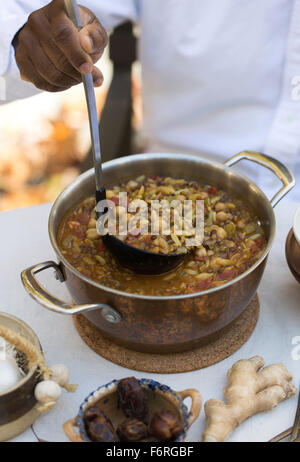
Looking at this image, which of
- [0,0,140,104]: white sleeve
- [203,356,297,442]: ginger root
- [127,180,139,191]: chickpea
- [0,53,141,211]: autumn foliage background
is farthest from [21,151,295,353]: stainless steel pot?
[0,53,141,211]: autumn foliage background

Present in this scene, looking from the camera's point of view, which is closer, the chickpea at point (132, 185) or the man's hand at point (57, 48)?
the man's hand at point (57, 48)

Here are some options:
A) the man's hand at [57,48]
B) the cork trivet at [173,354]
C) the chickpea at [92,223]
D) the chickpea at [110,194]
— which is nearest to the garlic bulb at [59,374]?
the cork trivet at [173,354]

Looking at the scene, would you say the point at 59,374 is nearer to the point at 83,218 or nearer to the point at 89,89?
the point at 83,218

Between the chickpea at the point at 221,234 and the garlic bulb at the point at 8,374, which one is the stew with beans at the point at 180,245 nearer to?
the chickpea at the point at 221,234

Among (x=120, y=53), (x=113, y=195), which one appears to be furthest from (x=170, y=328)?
(x=120, y=53)

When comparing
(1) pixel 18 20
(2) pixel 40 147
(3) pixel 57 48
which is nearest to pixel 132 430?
(3) pixel 57 48
